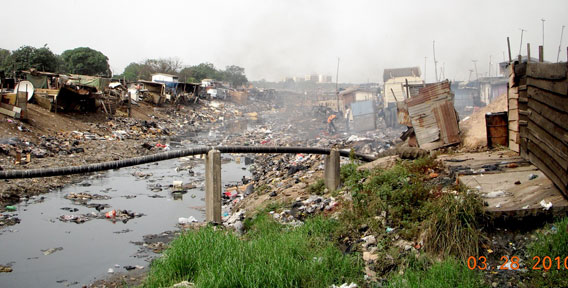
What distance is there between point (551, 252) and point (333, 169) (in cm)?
262

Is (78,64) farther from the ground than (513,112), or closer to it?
farther from the ground

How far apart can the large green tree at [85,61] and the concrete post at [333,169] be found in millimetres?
30995

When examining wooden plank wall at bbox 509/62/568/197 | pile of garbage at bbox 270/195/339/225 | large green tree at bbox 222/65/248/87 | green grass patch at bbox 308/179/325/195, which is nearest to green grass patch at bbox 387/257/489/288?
wooden plank wall at bbox 509/62/568/197

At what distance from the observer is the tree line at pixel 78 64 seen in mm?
24984

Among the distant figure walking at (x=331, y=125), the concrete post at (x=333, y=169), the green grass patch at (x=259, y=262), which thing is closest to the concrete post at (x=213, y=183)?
the green grass patch at (x=259, y=262)

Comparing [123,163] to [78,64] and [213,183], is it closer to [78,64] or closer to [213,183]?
[213,183]

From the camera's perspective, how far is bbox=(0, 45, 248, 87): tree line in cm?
2498

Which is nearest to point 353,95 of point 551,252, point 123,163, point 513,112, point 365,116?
point 365,116

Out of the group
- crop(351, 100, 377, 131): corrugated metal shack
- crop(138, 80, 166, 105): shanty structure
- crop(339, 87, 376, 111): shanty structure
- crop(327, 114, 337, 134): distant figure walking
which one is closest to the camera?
crop(327, 114, 337, 134): distant figure walking

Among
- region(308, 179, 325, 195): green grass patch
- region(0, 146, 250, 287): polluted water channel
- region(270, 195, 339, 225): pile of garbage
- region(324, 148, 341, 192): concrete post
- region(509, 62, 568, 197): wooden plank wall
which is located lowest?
region(0, 146, 250, 287): polluted water channel

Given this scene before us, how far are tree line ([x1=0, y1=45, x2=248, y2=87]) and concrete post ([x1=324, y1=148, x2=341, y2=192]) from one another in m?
22.5

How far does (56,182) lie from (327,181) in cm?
573

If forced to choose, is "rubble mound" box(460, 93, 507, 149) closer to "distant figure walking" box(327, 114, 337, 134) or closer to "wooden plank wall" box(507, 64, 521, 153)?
"wooden plank wall" box(507, 64, 521, 153)

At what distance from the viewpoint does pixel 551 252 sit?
2762 millimetres
